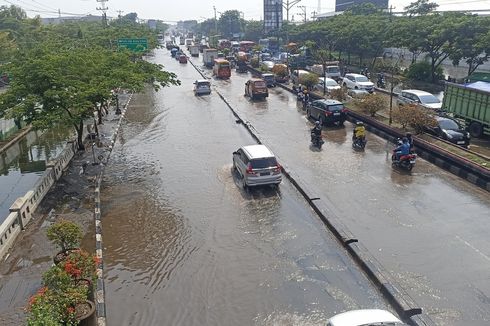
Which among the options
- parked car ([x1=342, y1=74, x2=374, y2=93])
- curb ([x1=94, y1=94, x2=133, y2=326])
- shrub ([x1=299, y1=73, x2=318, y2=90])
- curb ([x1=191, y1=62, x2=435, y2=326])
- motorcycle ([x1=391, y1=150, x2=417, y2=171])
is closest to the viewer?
curb ([x1=191, y1=62, x2=435, y2=326])

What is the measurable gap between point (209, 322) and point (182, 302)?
1.00 meters

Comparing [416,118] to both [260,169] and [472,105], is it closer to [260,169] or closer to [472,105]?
[472,105]

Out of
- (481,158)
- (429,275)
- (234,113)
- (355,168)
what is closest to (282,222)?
(429,275)

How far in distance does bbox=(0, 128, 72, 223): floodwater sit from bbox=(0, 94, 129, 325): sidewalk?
7.42 ft

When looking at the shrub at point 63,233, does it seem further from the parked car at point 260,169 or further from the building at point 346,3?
the building at point 346,3

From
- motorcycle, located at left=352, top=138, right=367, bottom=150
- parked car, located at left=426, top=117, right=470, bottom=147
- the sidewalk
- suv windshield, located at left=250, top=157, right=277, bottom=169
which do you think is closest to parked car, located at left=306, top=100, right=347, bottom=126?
motorcycle, located at left=352, top=138, right=367, bottom=150

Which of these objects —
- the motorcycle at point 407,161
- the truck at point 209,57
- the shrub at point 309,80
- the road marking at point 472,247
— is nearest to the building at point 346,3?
the truck at point 209,57

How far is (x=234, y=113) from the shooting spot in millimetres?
31125

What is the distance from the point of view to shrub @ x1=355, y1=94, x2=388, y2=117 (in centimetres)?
2567

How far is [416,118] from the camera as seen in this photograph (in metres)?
21.3

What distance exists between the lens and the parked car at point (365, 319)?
7.94m

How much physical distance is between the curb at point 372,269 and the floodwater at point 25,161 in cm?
1184

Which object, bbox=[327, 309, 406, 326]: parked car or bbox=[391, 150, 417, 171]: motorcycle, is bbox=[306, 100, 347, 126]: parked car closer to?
bbox=[391, 150, 417, 171]: motorcycle

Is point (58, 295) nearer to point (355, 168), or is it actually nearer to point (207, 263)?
point (207, 263)
